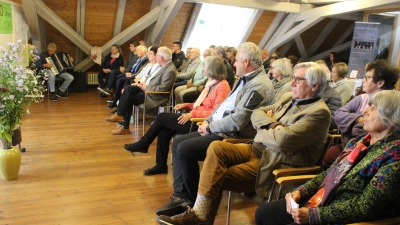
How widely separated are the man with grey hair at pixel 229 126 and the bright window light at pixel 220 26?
19.2 feet

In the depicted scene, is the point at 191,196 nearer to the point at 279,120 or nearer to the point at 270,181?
the point at 270,181

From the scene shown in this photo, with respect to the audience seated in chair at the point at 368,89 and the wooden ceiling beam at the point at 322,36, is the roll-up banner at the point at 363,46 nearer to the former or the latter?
the wooden ceiling beam at the point at 322,36

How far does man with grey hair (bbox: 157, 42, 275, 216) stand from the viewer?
249cm

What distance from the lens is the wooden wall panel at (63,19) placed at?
23.3 feet

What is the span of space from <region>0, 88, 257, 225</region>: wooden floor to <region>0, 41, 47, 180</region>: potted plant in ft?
0.65

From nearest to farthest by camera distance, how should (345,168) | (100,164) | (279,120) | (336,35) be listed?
(345,168) < (279,120) < (100,164) < (336,35)

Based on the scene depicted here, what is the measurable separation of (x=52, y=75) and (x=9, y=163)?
431cm

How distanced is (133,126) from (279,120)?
3.05 metres

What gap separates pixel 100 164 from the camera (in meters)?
3.54

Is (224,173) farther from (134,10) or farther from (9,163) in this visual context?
(134,10)

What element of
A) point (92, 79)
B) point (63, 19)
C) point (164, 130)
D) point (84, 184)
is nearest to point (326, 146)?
point (164, 130)

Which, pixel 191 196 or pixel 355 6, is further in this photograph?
pixel 355 6

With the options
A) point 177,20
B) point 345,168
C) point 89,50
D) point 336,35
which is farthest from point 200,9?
point 345,168

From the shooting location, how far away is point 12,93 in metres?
2.84
